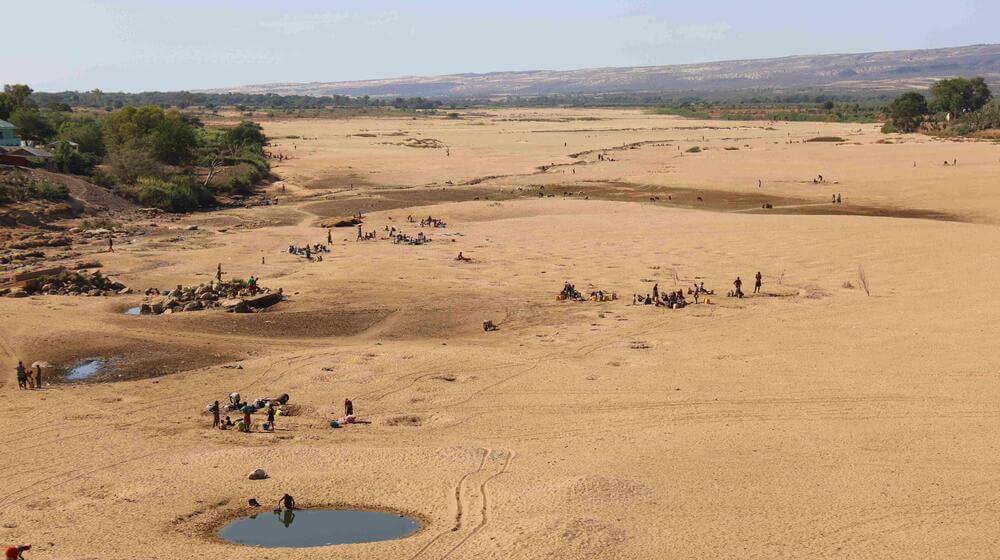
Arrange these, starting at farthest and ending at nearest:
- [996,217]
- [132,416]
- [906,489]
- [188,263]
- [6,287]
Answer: [996,217]
[188,263]
[6,287]
[132,416]
[906,489]

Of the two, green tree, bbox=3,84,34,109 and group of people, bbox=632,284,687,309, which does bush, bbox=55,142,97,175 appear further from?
group of people, bbox=632,284,687,309

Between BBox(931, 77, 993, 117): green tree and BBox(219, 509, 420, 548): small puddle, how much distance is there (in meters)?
117

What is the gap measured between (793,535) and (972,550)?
8.70 feet

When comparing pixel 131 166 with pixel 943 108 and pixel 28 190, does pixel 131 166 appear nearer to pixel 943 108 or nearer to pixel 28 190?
pixel 28 190

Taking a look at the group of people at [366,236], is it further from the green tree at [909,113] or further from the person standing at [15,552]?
the green tree at [909,113]

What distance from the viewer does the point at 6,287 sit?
3391cm

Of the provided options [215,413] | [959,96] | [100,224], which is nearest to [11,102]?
[100,224]

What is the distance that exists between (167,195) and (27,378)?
34.3 meters

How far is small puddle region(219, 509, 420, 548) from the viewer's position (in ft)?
53.8

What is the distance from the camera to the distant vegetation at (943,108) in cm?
11294

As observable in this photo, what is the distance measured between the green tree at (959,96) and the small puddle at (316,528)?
117239mm

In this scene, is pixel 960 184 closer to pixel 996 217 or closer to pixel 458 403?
pixel 996 217

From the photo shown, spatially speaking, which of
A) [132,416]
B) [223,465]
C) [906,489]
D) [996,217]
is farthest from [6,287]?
[996,217]

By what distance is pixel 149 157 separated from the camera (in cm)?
6347
